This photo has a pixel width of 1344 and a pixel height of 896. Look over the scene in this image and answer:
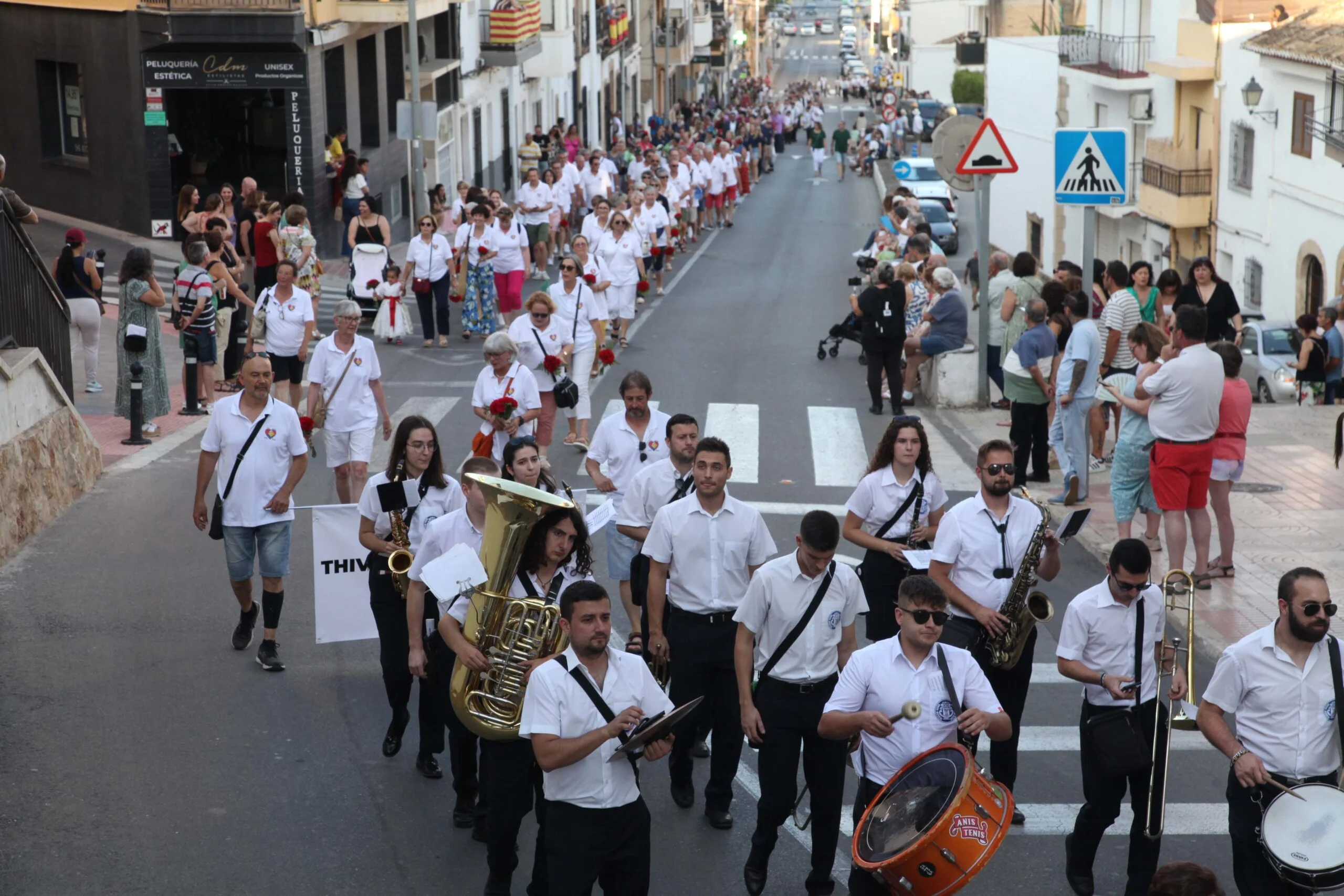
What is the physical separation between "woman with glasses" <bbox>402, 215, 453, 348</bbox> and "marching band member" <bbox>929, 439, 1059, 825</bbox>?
13486 mm

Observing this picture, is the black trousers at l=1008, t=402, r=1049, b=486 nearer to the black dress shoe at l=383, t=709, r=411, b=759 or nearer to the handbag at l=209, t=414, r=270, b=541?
the handbag at l=209, t=414, r=270, b=541

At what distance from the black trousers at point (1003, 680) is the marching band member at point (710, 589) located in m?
0.99

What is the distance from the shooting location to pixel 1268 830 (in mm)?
5902

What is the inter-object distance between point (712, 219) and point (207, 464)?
1260 inches

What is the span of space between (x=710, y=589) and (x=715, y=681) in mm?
491

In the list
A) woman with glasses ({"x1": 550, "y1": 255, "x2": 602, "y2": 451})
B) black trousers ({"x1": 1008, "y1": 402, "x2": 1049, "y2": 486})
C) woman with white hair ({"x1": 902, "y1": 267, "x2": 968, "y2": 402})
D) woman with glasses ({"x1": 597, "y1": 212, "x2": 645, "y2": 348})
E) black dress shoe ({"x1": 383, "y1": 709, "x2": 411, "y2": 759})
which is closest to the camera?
black dress shoe ({"x1": 383, "y1": 709, "x2": 411, "y2": 759})

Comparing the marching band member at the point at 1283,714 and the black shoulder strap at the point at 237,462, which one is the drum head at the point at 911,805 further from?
the black shoulder strap at the point at 237,462

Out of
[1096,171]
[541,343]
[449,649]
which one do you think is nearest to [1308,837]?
[449,649]

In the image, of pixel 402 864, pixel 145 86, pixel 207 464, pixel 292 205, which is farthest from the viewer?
pixel 145 86

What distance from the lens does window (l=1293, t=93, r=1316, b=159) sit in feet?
94.5

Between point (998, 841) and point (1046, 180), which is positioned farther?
point (1046, 180)

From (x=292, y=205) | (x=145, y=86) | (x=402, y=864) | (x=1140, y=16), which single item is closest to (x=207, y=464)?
(x=402, y=864)

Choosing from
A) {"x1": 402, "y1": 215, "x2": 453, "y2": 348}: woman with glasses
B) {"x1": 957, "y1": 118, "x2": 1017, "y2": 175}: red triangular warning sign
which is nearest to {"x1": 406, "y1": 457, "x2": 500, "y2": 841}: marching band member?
{"x1": 957, "y1": 118, "x2": 1017, "y2": 175}: red triangular warning sign

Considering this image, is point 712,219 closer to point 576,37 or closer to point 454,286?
point 576,37
